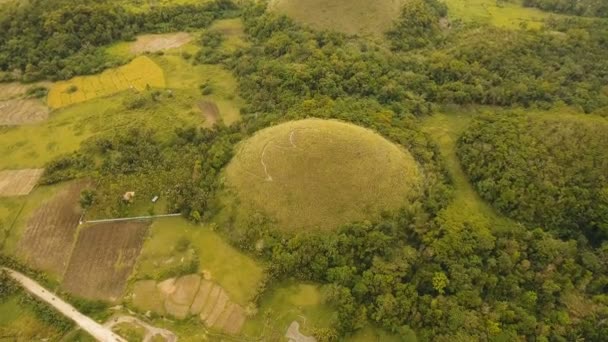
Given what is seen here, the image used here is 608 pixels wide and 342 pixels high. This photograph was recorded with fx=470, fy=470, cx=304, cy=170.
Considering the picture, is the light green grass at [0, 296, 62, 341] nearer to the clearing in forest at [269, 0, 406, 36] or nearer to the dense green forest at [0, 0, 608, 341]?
the dense green forest at [0, 0, 608, 341]

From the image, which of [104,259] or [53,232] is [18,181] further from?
[104,259]

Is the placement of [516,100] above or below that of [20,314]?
above

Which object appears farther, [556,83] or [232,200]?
[556,83]

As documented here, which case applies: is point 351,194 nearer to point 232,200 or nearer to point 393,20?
point 232,200

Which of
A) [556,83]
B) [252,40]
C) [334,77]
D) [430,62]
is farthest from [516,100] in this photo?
[252,40]

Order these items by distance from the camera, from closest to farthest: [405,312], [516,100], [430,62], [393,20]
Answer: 1. [405,312]
2. [516,100]
3. [430,62]
4. [393,20]
